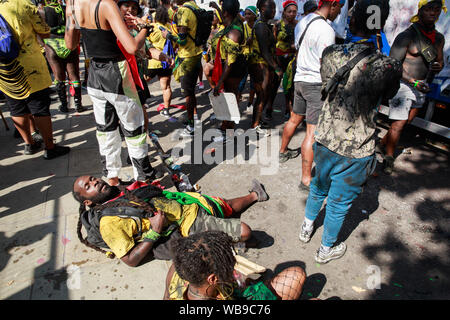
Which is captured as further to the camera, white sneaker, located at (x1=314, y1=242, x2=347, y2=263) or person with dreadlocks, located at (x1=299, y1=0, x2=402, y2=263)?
white sneaker, located at (x1=314, y1=242, x2=347, y2=263)

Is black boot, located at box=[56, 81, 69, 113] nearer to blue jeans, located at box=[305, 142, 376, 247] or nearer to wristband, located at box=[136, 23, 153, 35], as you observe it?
wristband, located at box=[136, 23, 153, 35]

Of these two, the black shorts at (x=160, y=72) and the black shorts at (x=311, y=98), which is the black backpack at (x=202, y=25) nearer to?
the black shorts at (x=160, y=72)

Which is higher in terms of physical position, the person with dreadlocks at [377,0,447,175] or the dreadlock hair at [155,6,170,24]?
the dreadlock hair at [155,6,170,24]

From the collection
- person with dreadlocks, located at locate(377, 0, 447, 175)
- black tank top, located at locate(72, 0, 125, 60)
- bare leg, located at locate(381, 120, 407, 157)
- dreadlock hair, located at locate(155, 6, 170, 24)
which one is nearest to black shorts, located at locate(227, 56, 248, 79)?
dreadlock hair, located at locate(155, 6, 170, 24)

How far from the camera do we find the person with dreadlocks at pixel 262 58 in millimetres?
4480

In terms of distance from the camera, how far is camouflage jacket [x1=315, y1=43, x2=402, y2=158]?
1.95 meters

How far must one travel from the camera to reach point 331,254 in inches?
103

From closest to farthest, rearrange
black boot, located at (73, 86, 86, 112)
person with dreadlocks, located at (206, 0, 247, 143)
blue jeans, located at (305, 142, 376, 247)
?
blue jeans, located at (305, 142, 376, 247) < person with dreadlocks, located at (206, 0, 247, 143) < black boot, located at (73, 86, 86, 112)

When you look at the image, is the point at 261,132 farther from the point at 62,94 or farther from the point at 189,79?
the point at 62,94

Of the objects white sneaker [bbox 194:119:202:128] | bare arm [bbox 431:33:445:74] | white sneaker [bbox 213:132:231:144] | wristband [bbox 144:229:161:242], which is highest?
bare arm [bbox 431:33:445:74]

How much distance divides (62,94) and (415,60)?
19.2ft

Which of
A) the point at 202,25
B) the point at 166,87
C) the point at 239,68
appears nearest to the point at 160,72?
the point at 166,87

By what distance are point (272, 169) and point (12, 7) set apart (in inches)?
146
